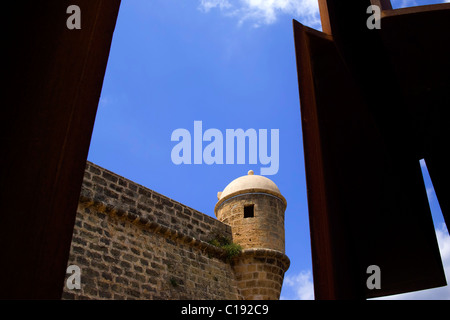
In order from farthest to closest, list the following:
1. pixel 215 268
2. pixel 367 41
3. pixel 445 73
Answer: pixel 215 268 → pixel 445 73 → pixel 367 41

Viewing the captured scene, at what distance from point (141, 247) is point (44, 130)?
657 centimetres

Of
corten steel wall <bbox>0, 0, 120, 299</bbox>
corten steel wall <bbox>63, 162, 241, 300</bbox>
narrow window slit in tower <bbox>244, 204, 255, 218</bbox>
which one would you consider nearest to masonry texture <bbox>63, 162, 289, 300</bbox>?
corten steel wall <bbox>63, 162, 241, 300</bbox>

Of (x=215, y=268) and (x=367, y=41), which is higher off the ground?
(x=367, y=41)

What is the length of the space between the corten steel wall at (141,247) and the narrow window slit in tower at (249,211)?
27.9 inches

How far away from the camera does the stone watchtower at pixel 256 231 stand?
9.43m

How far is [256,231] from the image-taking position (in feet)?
31.7

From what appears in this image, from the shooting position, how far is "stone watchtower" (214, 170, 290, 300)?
30.9 ft

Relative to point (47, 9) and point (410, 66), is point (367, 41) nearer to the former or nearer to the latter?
point (410, 66)

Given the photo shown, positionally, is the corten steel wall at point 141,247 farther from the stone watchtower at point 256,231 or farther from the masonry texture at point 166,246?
the stone watchtower at point 256,231

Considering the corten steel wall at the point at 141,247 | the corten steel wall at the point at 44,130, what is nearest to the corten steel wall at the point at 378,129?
the corten steel wall at the point at 44,130

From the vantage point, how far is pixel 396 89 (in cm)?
433

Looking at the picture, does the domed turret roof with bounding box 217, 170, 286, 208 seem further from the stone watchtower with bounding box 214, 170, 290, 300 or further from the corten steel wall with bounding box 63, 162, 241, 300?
the corten steel wall with bounding box 63, 162, 241, 300
